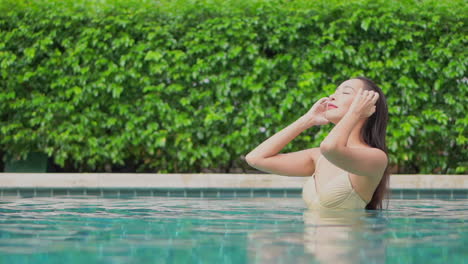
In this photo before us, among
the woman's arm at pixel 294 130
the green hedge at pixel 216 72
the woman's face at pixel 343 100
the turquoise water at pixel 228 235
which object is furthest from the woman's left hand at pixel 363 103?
the green hedge at pixel 216 72

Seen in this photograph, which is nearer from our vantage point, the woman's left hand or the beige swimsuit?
the woman's left hand

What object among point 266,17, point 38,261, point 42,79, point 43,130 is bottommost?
point 38,261

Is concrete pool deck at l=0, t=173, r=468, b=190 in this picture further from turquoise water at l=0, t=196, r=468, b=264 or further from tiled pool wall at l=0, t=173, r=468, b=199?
turquoise water at l=0, t=196, r=468, b=264

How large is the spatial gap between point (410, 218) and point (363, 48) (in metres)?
4.46

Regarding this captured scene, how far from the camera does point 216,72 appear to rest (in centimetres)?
926

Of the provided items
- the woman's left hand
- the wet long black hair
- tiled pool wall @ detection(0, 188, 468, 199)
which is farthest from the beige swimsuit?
tiled pool wall @ detection(0, 188, 468, 199)

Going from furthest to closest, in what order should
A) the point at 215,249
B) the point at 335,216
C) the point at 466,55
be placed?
the point at 466,55 → the point at 335,216 → the point at 215,249

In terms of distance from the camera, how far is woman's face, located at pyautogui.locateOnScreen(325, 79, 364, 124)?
14.8ft

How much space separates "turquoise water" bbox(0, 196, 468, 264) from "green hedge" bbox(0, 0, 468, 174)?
3.34 meters

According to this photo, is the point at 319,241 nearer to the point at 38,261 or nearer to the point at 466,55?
the point at 38,261

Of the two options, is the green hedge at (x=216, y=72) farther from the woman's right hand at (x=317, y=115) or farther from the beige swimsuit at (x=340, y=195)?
the beige swimsuit at (x=340, y=195)

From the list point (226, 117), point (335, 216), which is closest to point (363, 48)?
point (226, 117)

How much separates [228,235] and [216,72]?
18.4 ft

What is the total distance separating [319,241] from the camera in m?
3.52
